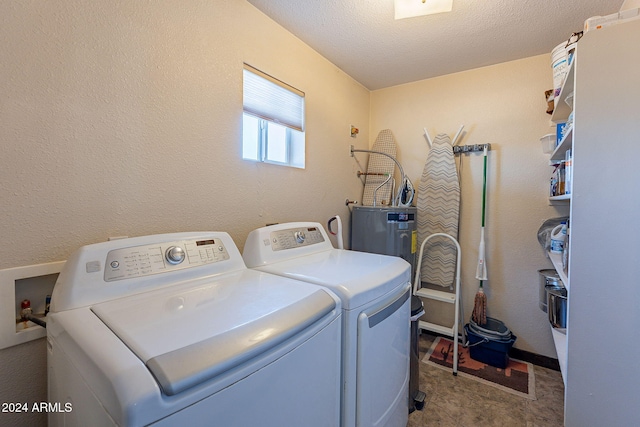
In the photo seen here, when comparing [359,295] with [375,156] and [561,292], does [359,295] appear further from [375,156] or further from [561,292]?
[375,156]

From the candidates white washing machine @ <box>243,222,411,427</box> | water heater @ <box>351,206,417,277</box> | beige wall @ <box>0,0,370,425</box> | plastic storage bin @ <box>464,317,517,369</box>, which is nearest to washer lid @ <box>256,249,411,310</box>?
white washing machine @ <box>243,222,411,427</box>

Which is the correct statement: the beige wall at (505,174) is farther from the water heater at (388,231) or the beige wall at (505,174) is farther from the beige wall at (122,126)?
the beige wall at (122,126)

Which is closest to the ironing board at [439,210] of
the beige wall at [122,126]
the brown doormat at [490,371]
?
the brown doormat at [490,371]

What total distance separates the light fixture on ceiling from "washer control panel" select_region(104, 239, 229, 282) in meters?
1.58

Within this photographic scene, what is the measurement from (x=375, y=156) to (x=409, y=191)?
59 cm

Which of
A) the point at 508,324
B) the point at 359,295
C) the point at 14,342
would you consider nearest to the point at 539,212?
the point at 508,324

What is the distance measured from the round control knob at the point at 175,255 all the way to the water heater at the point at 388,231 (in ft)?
5.06

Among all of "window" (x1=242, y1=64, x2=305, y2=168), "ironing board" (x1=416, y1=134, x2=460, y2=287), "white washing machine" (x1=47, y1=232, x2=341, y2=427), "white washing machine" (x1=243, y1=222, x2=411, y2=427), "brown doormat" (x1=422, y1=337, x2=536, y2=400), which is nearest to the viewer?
"white washing machine" (x1=47, y1=232, x2=341, y2=427)

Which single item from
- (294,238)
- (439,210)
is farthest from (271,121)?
(439,210)

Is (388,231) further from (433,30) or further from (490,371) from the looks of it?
(433,30)

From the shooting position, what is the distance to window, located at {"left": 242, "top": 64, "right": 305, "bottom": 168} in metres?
1.70

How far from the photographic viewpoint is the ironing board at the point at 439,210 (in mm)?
2408

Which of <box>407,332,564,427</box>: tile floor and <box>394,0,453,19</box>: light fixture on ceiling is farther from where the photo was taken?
<box>407,332,564,427</box>: tile floor

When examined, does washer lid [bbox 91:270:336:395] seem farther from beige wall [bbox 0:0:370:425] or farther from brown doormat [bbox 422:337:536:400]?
brown doormat [bbox 422:337:536:400]
